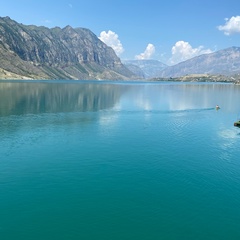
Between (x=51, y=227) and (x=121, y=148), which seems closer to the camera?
(x=51, y=227)

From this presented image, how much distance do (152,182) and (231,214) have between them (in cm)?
1598

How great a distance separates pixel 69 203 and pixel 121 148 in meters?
33.2

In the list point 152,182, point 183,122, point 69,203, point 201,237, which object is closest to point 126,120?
point 183,122

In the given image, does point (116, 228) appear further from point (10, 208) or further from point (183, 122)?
point (183, 122)

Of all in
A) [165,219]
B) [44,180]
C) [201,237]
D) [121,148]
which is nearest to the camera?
[201,237]

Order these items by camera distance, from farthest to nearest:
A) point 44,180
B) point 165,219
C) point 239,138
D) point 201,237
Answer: point 239,138 < point 44,180 < point 165,219 < point 201,237

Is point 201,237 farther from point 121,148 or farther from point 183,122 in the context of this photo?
point 183,122

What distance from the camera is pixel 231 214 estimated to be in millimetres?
44156

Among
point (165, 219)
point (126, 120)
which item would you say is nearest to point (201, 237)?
point (165, 219)

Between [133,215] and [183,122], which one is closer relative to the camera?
[133,215]

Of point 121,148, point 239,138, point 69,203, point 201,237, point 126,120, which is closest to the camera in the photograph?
point 201,237

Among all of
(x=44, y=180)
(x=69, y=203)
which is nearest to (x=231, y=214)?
(x=69, y=203)

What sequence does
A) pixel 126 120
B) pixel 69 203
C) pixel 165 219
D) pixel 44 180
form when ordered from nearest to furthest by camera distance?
pixel 165 219
pixel 69 203
pixel 44 180
pixel 126 120

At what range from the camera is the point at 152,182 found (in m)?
54.7
